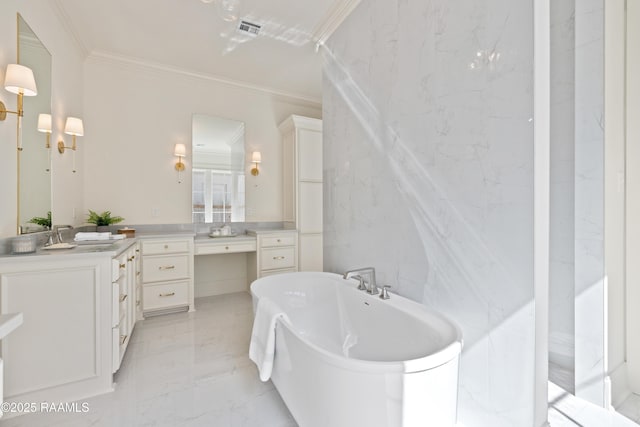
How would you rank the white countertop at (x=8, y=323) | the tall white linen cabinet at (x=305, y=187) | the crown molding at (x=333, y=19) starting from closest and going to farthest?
the white countertop at (x=8, y=323) < the crown molding at (x=333, y=19) < the tall white linen cabinet at (x=305, y=187)

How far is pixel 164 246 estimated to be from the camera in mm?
3023

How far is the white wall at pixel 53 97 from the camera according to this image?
1753 mm

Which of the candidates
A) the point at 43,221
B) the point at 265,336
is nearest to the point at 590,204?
the point at 265,336

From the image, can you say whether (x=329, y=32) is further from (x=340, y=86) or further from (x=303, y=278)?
(x=303, y=278)

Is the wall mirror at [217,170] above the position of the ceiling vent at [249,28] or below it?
below

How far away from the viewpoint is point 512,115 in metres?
1.27

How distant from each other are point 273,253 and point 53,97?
2488 mm

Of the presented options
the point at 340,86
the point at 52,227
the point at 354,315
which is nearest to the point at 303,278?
the point at 354,315

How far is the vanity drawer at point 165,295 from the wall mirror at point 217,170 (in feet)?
2.92

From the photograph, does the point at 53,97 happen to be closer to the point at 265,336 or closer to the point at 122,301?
the point at 122,301

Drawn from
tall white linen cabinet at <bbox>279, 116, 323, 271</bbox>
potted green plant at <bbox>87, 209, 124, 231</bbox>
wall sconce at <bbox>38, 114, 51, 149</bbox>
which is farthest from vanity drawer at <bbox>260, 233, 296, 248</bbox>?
wall sconce at <bbox>38, 114, 51, 149</bbox>

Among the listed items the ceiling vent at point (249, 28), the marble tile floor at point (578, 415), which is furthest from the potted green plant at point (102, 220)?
the marble tile floor at point (578, 415)

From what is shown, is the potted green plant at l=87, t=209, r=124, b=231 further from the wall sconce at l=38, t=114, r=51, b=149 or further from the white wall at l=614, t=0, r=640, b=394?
the white wall at l=614, t=0, r=640, b=394

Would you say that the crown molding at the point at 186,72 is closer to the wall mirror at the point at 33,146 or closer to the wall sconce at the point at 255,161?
the wall sconce at the point at 255,161
